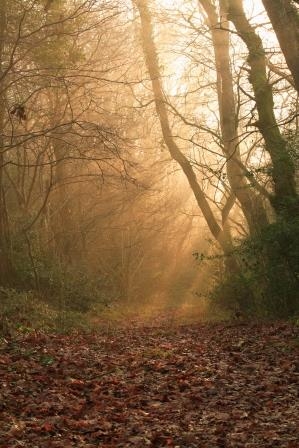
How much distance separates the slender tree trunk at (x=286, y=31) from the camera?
10.5 m

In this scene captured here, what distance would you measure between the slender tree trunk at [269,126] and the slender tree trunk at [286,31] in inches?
125

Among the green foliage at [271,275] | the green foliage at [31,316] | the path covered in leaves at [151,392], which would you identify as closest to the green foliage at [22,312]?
the green foliage at [31,316]

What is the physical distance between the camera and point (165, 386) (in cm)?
864

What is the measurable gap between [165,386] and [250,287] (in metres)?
8.34

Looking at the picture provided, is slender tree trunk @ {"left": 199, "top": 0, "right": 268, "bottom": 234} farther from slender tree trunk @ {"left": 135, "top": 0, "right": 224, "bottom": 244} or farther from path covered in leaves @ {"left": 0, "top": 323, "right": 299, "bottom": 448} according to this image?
path covered in leaves @ {"left": 0, "top": 323, "right": 299, "bottom": 448}

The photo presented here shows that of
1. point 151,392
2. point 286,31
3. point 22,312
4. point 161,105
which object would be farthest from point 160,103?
point 151,392

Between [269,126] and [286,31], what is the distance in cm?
373

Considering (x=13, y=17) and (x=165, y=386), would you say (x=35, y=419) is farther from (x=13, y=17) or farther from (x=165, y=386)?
(x=13, y=17)

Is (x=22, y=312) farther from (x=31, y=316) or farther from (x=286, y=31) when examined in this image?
(x=286, y=31)

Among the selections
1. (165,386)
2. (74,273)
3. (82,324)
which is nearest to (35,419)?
(165,386)

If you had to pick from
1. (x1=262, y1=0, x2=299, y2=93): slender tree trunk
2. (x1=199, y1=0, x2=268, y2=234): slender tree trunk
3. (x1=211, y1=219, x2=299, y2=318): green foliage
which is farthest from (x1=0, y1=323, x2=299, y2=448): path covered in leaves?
(x1=199, y1=0, x2=268, y2=234): slender tree trunk

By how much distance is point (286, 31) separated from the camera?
1060 centimetres

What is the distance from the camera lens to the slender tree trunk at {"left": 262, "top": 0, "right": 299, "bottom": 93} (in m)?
10.5

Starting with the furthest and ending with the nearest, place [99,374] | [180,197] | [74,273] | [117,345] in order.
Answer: [180,197], [74,273], [117,345], [99,374]
